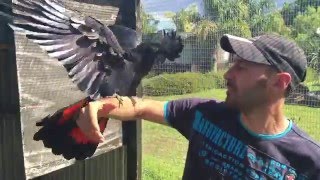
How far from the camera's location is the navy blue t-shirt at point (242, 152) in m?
1.45

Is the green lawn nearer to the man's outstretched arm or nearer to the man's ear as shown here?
the man's outstretched arm

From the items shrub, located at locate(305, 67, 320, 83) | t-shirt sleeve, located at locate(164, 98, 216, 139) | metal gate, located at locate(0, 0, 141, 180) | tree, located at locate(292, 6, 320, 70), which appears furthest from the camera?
shrub, located at locate(305, 67, 320, 83)

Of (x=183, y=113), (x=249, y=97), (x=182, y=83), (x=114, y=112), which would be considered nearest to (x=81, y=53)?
(x=114, y=112)

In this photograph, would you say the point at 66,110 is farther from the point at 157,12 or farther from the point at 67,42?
the point at 157,12

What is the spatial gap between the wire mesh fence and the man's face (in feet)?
7.95

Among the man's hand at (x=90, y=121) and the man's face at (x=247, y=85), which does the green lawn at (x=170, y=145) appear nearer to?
the man's face at (x=247, y=85)

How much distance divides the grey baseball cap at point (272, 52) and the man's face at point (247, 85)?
0.03m

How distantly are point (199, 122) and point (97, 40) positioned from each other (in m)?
0.42

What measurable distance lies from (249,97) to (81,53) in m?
0.52

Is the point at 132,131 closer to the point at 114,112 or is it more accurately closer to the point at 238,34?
the point at 114,112

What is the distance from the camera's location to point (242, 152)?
58.2 inches

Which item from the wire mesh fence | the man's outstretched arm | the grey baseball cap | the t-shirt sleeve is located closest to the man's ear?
the grey baseball cap

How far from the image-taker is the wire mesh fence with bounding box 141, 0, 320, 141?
403 cm

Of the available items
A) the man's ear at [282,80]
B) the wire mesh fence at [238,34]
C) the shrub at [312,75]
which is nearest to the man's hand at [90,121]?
the man's ear at [282,80]
